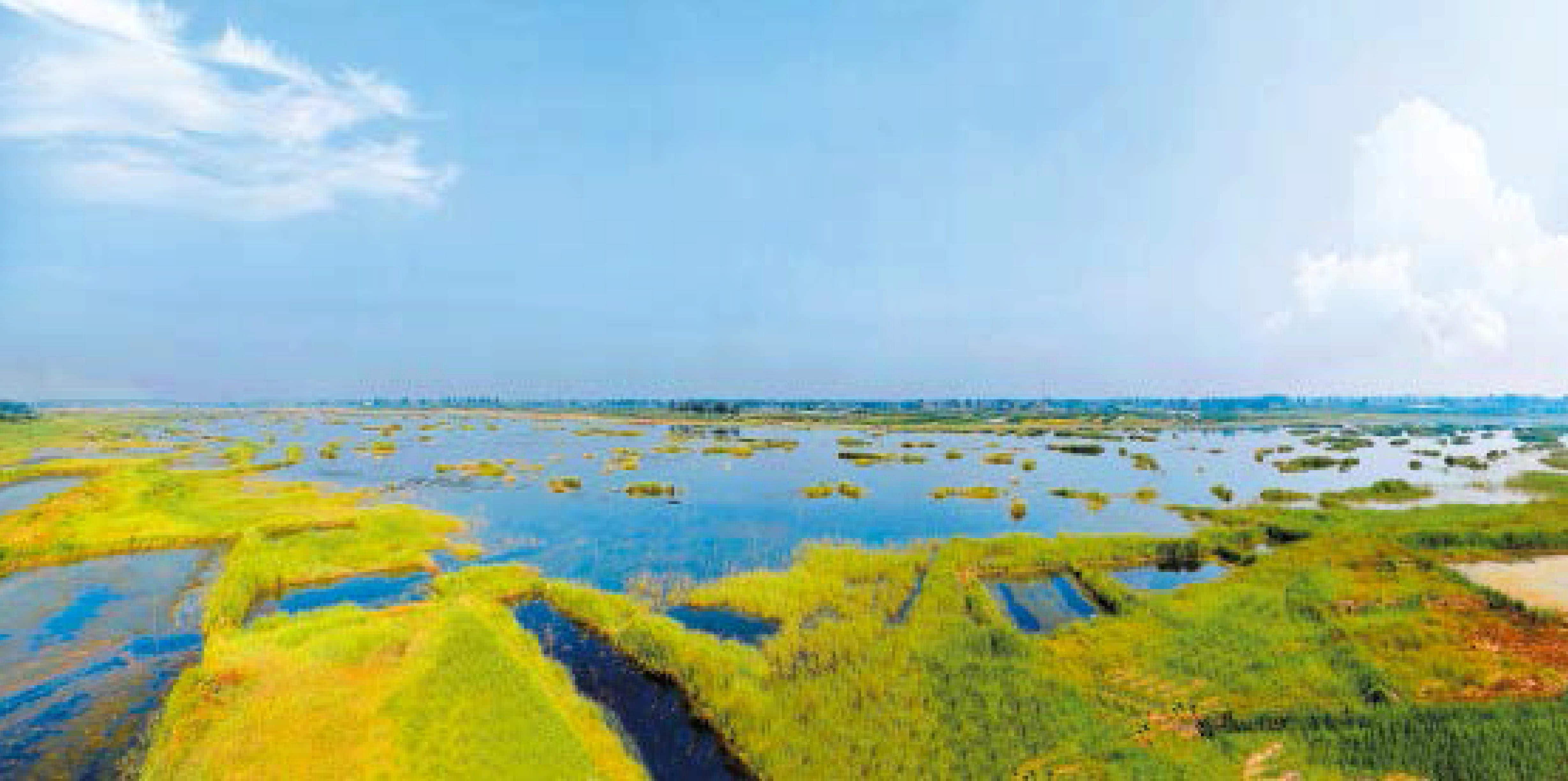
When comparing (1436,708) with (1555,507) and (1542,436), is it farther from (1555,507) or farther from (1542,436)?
(1542,436)

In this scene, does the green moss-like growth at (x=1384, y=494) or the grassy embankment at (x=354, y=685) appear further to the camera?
the green moss-like growth at (x=1384, y=494)

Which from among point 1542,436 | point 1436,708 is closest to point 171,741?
point 1436,708

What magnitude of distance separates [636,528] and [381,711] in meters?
21.4

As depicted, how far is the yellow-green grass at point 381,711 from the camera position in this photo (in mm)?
12977

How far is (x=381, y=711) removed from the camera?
14695 mm

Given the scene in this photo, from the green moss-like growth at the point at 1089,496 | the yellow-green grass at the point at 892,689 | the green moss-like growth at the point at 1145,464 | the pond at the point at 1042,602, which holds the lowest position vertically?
the pond at the point at 1042,602

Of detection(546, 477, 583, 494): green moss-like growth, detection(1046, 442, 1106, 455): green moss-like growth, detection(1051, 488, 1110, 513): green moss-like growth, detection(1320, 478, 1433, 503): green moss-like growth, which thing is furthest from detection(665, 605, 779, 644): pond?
detection(1046, 442, 1106, 455): green moss-like growth

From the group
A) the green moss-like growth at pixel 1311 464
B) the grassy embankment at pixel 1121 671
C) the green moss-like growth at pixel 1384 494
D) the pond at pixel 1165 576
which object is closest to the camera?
the grassy embankment at pixel 1121 671

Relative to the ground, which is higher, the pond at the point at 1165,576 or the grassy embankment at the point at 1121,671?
the grassy embankment at the point at 1121,671

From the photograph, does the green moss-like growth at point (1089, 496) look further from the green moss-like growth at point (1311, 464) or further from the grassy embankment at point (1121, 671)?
the green moss-like growth at point (1311, 464)

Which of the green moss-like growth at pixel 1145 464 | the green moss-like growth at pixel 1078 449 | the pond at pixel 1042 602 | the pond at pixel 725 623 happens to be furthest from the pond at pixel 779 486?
the pond at pixel 1042 602

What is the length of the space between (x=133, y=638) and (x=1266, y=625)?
115 ft

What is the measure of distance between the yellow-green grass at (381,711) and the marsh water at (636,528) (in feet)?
3.84

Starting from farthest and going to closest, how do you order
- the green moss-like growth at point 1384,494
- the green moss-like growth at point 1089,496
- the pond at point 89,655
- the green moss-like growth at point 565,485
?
1. the green moss-like growth at point 565,485
2. the green moss-like growth at point 1384,494
3. the green moss-like growth at point 1089,496
4. the pond at point 89,655
